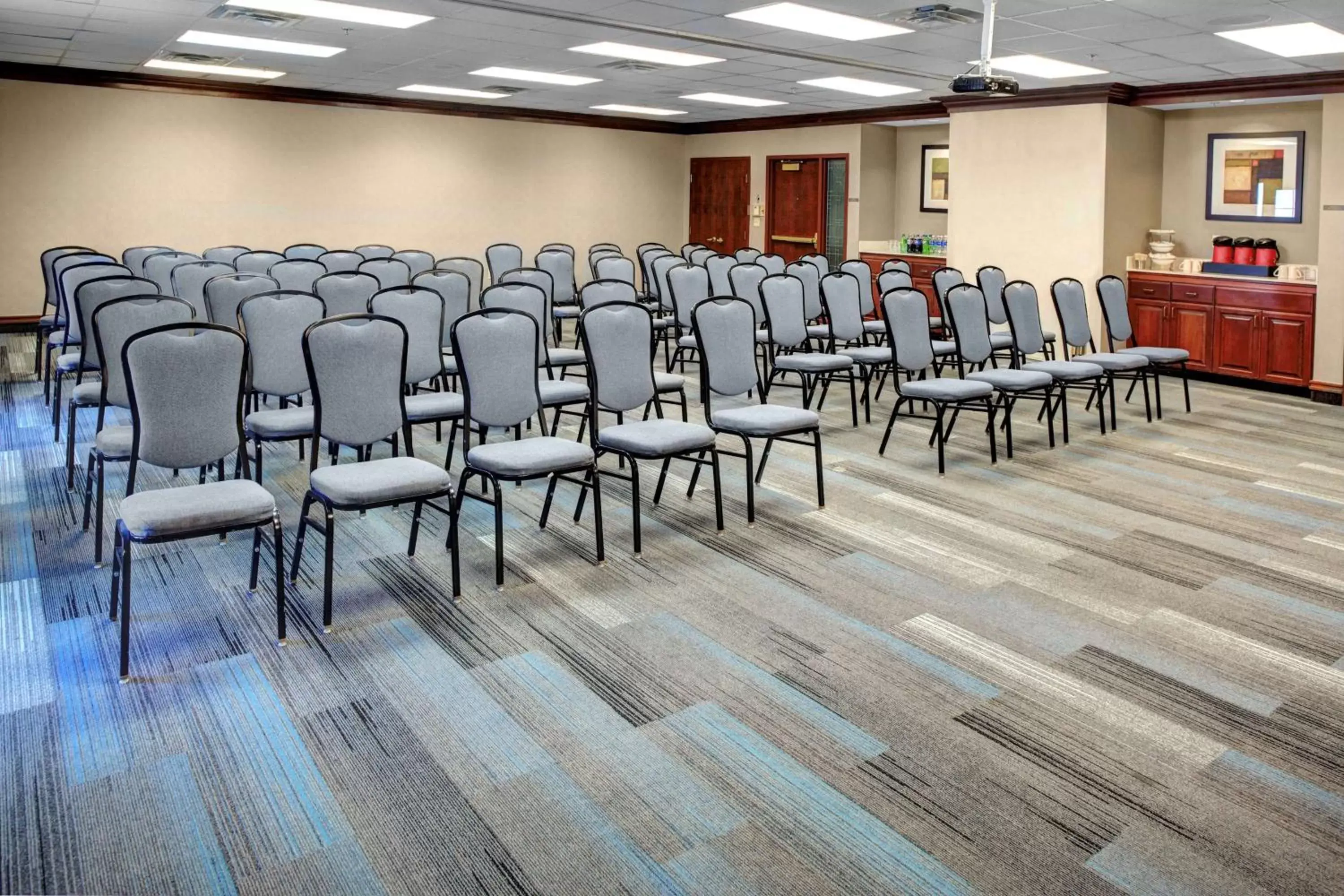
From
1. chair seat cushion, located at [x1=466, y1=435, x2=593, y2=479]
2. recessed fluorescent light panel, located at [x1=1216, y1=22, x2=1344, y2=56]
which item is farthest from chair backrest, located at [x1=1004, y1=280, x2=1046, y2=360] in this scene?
chair seat cushion, located at [x1=466, y1=435, x2=593, y2=479]

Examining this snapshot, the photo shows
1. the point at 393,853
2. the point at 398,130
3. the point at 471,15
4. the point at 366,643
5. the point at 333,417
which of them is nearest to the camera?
the point at 393,853

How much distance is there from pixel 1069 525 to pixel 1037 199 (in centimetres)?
689

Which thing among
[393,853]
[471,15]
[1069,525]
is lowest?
[393,853]

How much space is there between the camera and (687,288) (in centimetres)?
902

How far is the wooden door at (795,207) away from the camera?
15406 millimetres

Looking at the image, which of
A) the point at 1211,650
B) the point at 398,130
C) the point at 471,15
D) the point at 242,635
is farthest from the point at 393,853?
the point at 398,130

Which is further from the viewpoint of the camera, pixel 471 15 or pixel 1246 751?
pixel 471 15

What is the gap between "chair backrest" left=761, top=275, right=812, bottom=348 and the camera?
8.03 m

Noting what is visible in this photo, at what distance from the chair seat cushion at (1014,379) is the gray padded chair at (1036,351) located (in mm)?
215

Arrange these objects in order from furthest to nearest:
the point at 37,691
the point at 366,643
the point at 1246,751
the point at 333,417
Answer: the point at 333,417
the point at 366,643
the point at 37,691
the point at 1246,751

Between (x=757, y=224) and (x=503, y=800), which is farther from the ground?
(x=757, y=224)

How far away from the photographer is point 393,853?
2662 mm

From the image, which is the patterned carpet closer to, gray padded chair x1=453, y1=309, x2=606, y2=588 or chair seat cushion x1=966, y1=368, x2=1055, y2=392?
gray padded chair x1=453, y1=309, x2=606, y2=588

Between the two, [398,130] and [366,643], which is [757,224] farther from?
[366,643]
